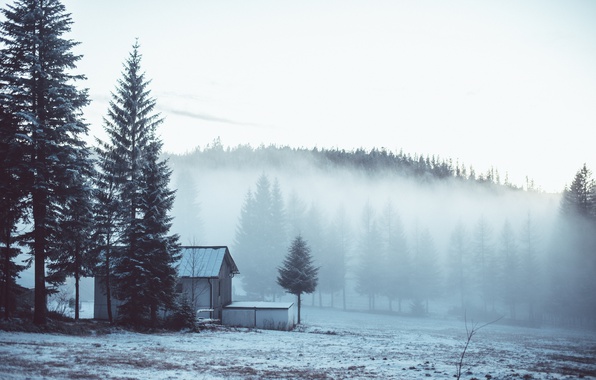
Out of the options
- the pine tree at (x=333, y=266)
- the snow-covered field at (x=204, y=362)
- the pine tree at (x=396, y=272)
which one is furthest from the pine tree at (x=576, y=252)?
the snow-covered field at (x=204, y=362)

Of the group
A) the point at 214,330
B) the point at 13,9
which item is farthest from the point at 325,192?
the point at 13,9

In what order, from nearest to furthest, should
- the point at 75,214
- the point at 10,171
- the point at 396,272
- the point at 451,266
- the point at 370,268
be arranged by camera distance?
the point at 10,171
the point at 75,214
the point at 396,272
the point at 370,268
the point at 451,266

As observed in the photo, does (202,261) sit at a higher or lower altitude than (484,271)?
higher

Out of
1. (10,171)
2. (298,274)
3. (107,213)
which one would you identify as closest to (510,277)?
(298,274)

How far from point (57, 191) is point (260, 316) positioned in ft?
68.7

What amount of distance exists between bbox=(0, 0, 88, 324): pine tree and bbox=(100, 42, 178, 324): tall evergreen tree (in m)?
5.89

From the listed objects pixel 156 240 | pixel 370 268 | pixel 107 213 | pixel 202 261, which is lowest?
pixel 370 268

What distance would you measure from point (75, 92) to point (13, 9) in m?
4.93

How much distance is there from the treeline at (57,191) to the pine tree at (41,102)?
0.05 m

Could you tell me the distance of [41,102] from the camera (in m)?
22.6

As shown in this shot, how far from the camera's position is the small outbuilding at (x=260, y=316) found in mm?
37594

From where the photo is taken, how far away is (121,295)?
28.1 m

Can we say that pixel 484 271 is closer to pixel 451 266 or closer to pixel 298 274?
pixel 451 266

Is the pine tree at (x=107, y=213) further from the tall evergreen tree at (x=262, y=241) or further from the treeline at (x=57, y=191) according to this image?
the tall evergreen tree at (x=262, y=241)
